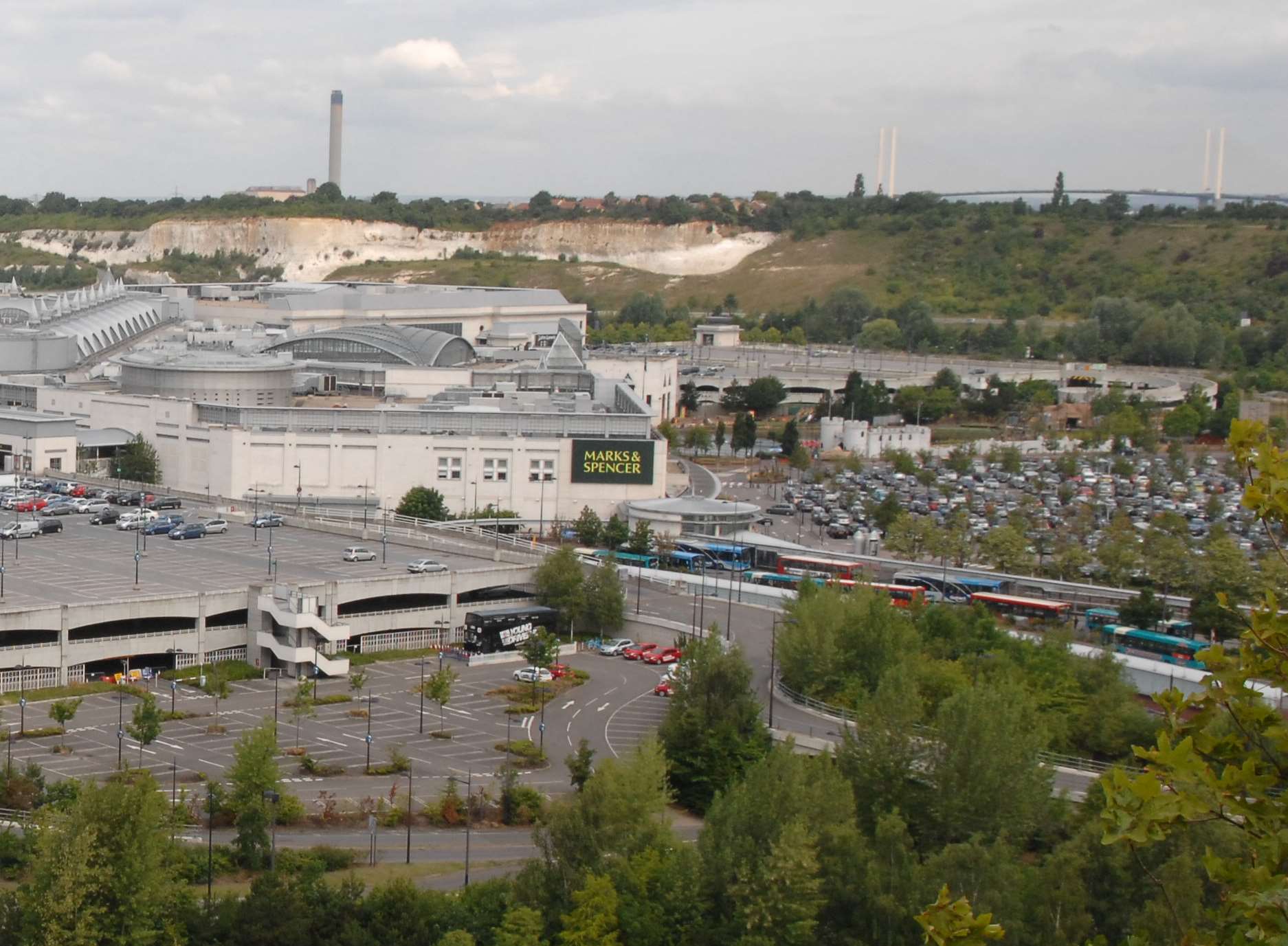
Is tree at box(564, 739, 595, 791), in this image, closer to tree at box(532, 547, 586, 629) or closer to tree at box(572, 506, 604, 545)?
tree at box(532, 547, 586, 629)

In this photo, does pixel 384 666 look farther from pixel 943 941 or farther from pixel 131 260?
pixel 131 260

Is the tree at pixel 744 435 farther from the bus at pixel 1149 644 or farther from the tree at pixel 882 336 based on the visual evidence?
the tree at pixel 882 336

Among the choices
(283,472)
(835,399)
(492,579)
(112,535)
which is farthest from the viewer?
(835,399)

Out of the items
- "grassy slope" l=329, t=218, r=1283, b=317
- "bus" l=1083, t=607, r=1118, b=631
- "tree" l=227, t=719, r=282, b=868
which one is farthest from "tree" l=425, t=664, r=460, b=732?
"grassy slope" l=329, t=218, r=1283, b=317

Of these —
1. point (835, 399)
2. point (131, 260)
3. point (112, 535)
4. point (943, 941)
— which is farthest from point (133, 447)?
point (131, 260)

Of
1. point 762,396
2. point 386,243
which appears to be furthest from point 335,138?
point 762,396

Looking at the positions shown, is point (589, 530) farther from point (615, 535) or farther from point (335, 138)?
point (335, 138)

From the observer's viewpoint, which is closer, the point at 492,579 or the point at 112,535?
the point at 492,579
